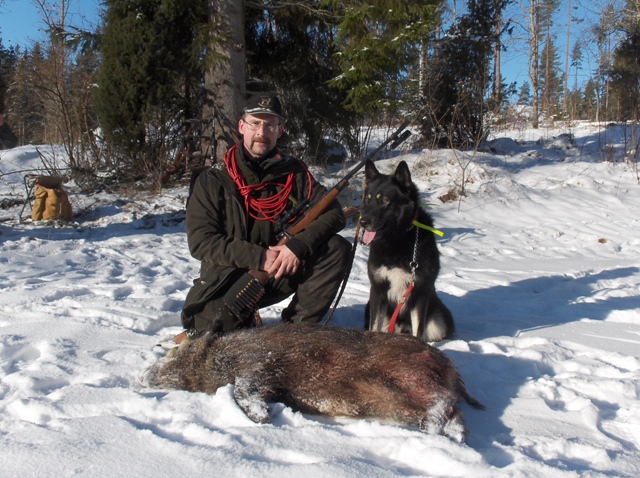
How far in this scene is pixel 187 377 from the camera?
94.7 inches

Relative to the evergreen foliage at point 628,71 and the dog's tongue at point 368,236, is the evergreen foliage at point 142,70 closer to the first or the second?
the dog's tongue at point 368,236

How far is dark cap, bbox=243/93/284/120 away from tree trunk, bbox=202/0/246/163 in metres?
4.97

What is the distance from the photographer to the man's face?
3201 mm

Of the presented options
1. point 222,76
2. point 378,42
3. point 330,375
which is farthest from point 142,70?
point 330,375

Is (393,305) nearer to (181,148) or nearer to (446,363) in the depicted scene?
(446,363)

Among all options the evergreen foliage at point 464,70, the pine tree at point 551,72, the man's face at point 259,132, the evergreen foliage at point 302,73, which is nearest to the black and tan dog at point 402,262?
the man's face at point 259,132

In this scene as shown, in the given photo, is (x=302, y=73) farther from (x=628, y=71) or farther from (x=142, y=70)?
(x=628, y=71)

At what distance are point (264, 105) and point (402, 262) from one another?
1.43 m

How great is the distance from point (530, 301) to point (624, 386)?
2173 mm

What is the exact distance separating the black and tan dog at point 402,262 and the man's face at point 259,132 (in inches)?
34.1

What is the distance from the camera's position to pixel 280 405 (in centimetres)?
210

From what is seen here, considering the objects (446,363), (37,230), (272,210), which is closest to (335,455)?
(446,363)

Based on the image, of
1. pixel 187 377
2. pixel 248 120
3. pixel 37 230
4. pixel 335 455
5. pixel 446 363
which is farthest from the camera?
pixel 37 230

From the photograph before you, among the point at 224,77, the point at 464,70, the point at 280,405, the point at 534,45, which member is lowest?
the point at 280,405
